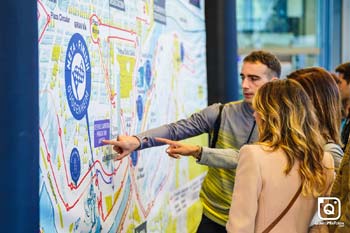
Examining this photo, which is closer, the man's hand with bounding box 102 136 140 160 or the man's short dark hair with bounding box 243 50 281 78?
the man's hand with bounding box 102 136 140 160

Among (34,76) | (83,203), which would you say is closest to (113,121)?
(83,203)

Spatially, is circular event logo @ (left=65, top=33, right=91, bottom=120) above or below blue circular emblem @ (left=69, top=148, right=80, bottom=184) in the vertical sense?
above

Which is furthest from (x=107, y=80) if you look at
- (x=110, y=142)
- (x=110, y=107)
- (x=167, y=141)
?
(x=167, y=141)

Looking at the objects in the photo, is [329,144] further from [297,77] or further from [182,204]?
[182,204]

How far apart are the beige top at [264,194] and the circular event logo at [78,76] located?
2.16 ft

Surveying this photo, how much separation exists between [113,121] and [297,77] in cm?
89

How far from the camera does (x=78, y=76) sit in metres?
2.40

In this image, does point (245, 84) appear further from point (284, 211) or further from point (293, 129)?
point (284, 211)

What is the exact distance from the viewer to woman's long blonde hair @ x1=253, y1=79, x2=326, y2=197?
2.21 m

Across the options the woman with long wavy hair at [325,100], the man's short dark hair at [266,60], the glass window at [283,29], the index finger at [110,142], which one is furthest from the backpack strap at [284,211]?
the glass window at [283,29]

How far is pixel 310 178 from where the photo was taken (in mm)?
2195

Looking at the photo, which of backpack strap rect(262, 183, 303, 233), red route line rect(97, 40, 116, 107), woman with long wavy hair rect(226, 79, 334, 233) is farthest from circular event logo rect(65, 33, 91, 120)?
backpack strap rect(262, 183, 303, 233)

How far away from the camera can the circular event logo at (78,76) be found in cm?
232

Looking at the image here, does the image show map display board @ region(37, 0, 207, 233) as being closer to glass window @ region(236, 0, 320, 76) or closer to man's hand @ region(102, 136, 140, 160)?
man's hand @ region(102, 136, 140, 160)
